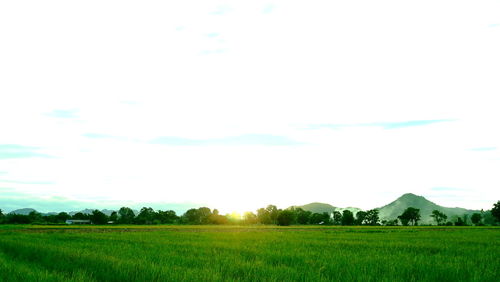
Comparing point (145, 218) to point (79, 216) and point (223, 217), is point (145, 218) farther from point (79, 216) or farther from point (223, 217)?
point (79, 216)

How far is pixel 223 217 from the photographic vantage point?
4614 inches

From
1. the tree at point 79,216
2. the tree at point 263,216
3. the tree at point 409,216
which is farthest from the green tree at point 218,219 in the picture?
the tree at point 409,216

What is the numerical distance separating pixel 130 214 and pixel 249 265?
132 meters

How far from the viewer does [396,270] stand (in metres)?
8.39

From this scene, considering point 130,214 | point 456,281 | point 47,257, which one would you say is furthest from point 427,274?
point 130,214

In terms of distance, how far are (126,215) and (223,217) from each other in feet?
118

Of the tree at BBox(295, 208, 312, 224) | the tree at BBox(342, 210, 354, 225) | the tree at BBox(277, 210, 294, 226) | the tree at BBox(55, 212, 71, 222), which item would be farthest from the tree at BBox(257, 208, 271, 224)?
the tree at BBox(55, 212, 71, 222)

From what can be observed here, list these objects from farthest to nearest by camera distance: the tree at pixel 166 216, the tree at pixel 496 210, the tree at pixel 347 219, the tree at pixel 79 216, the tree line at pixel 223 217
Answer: the tree at pixel 79 216 → the tree at pixel 347 219 → the tree at pixel 166 216 → the tree line at pixel 223 217 → the tree at pixel 496 210

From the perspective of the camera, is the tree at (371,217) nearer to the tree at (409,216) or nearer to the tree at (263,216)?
the tree at (409,216)

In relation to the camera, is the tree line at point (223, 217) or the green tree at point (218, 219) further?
the green tree at point (218, 219)

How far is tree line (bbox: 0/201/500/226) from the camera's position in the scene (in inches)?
4055

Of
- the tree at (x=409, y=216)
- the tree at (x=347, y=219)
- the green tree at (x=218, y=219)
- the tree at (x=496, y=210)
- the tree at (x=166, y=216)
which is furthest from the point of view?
the tree at (x=409, y=216)

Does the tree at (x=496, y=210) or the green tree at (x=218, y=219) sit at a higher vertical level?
→ the tree at (x=496, y=210)

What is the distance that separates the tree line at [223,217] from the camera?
338 ft
